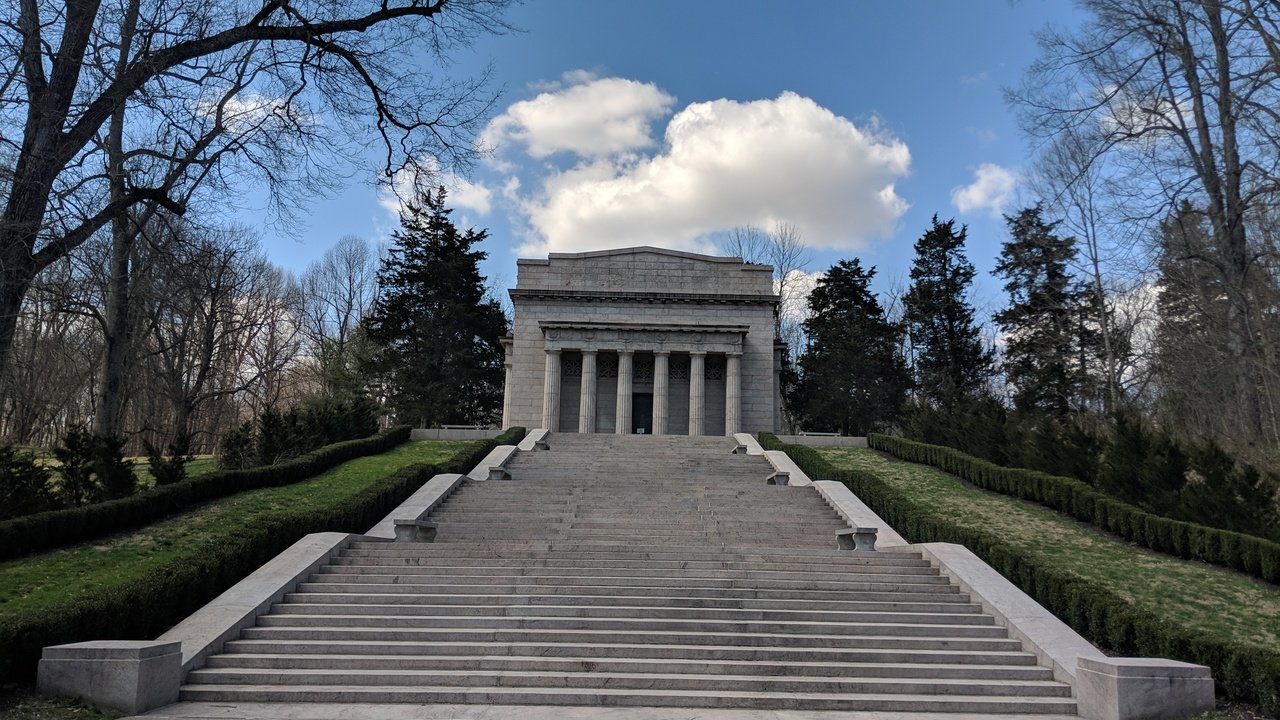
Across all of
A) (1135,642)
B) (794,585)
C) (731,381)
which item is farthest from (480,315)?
(1135,642)

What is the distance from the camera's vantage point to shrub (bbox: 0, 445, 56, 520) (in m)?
13.2

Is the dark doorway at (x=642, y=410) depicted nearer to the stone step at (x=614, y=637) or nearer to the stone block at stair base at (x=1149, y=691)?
the stone step at (x=614, y=637)

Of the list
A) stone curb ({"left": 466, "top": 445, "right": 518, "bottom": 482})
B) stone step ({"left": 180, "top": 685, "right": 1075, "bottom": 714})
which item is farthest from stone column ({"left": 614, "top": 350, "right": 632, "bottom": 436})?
stone step ({"left": 180, "top": 685, "right": 1075, "bottom": 714})

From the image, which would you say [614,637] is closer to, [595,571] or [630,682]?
[630,682]

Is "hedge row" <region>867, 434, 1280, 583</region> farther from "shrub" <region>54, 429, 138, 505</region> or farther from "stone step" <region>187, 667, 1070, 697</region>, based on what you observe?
"shrub" <region>54, 429, 138, 505</region>

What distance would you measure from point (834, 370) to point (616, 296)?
44.6ft

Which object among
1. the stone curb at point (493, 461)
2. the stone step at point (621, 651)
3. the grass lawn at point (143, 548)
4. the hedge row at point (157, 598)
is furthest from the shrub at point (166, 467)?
the stone step at point (621, 651)

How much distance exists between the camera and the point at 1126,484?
632 inches

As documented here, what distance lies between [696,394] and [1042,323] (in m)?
20.5

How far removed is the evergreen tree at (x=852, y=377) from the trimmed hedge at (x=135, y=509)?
27540mm

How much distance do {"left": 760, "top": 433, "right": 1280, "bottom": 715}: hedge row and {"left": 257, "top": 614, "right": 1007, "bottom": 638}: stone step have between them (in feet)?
4.20

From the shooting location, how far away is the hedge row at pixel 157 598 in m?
7.50

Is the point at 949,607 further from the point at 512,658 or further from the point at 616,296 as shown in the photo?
the point at 616,296

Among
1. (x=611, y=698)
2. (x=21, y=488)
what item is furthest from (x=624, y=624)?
(x=21, y=488)
